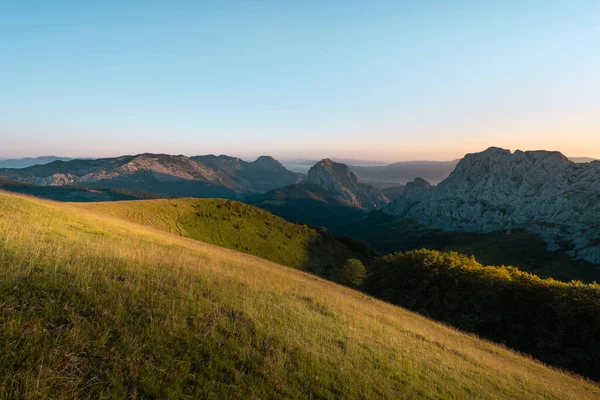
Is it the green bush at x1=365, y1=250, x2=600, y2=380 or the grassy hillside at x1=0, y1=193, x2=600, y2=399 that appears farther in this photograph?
the green bush at x1=365, y1=250, x2=600, y2=380

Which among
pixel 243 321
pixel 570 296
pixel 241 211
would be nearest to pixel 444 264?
pixel 570 296

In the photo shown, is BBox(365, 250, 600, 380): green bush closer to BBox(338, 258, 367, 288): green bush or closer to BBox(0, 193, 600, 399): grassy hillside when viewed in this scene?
BBox(338, 258, 367, 288): green bush

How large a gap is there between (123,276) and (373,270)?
56440 millimetres

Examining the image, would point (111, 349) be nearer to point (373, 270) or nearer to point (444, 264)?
point (444, 264)

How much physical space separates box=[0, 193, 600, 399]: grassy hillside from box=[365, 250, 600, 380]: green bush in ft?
71.5

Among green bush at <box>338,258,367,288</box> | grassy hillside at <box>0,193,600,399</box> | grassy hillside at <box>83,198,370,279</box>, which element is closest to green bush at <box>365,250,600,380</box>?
green bush at <box>338,258,367,288</box>

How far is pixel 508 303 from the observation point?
38.7m

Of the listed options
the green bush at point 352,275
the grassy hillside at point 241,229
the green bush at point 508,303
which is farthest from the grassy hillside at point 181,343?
the grassy hillside at point 241,229

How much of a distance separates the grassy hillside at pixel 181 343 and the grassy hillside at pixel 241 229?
62.1m

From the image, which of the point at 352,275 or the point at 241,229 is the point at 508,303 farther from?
the point at 241,229

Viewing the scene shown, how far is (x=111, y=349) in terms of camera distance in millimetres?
6516

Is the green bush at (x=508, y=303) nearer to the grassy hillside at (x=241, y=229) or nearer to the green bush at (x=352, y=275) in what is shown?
the green bush at (x=352, y=275)

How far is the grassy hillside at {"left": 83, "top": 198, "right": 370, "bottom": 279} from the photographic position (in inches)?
3051

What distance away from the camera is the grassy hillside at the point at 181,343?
19.3 ft
